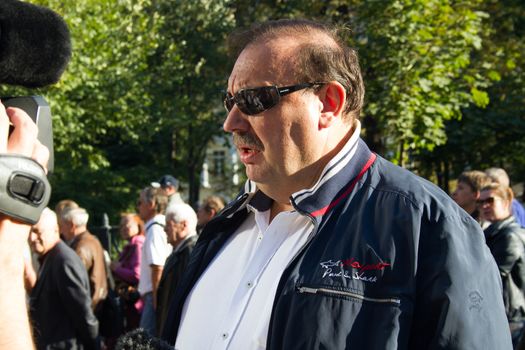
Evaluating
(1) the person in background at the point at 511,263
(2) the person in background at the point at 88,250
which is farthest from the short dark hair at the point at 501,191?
(2) the person in background at the point at 88,250

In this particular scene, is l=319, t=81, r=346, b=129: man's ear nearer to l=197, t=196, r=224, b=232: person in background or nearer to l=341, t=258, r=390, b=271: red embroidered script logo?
l=341, t=258, r=390, b=271: red embroidered script logo

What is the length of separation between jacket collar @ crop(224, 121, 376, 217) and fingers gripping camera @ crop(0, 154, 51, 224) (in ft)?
3.55

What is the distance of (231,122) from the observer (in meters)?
2.74

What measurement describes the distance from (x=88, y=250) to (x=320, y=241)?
226 inches

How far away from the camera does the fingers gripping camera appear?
1449mm

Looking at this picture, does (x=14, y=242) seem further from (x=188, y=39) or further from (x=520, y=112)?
(x=188, y=39)

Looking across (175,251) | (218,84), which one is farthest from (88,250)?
(218,84)

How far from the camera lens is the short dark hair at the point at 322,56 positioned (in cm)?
269

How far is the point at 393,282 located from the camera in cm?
224

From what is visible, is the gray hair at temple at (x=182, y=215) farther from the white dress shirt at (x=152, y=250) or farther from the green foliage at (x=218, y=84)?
the green foliage at (x=218, y=84)

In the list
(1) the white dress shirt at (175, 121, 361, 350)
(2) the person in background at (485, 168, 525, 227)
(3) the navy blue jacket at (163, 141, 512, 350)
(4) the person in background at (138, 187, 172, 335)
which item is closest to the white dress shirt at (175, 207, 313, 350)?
(1) the white dress shirt at (175, 121, 361, 350)

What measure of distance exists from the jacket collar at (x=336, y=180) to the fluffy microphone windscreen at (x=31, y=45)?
3.19ft

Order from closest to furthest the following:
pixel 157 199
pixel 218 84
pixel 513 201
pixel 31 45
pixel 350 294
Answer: pixel 31 45 < pixel 350 294 < pixel 513 201 < pixel 157 199 < pixel 218 84

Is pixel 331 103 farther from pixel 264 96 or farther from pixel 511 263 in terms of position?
pixel 511 263
